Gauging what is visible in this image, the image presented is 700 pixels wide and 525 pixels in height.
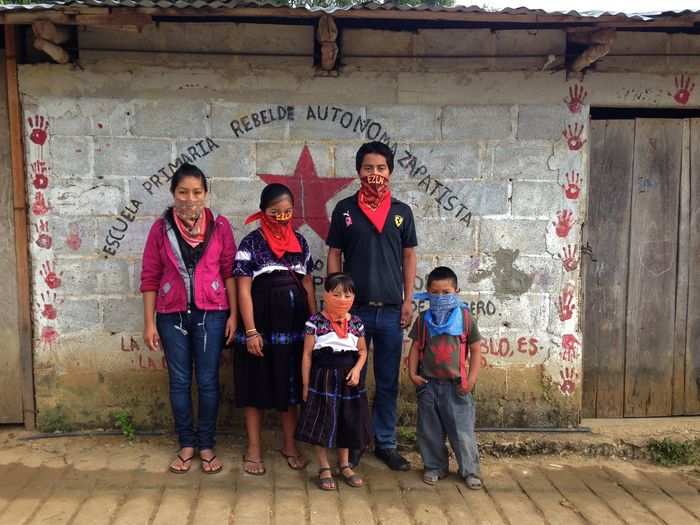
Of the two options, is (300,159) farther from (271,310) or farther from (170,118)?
(271,310)

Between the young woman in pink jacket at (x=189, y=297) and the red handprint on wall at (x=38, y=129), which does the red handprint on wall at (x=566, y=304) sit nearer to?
the young woman in pink jacket at (x=189, y=297)

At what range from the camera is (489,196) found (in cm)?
428

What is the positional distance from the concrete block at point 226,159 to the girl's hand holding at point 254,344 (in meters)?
1.20

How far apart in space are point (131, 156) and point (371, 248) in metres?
1.79

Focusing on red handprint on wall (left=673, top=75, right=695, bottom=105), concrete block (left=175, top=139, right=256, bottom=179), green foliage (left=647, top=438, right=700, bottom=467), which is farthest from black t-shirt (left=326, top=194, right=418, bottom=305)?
red handprint on wall (left=673, top=75, right=695, bottom=105)

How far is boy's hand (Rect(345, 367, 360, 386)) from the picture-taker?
3.46 meters

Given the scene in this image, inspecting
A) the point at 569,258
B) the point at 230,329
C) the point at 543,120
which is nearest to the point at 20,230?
the point at 230,329

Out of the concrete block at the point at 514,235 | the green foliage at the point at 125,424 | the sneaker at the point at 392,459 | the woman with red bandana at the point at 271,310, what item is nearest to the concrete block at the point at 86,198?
the woman with red bandana at the point at 271,310

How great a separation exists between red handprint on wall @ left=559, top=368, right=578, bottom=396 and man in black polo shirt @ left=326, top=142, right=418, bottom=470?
1.32 m

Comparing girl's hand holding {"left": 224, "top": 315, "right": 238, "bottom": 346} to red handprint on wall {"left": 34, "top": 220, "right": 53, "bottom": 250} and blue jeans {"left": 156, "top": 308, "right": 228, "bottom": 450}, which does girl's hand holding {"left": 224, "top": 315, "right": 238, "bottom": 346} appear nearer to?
blue jeans {"left": 156, "top": 308, "right": 228, "bottom": 450}

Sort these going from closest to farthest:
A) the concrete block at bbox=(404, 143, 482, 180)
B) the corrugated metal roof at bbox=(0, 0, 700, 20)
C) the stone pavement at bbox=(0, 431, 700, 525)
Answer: the stone pavement at bbox=(0, 431, 700, 525) → the corrugated metal roof at bbox=(0, 0, 700, 20) → the concrete block at bbox=(404, 143, 482, 180)

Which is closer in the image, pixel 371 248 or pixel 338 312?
pixel 338 312

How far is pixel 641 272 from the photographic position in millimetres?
4449

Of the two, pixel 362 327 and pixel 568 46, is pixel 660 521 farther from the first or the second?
pixel 568 46
